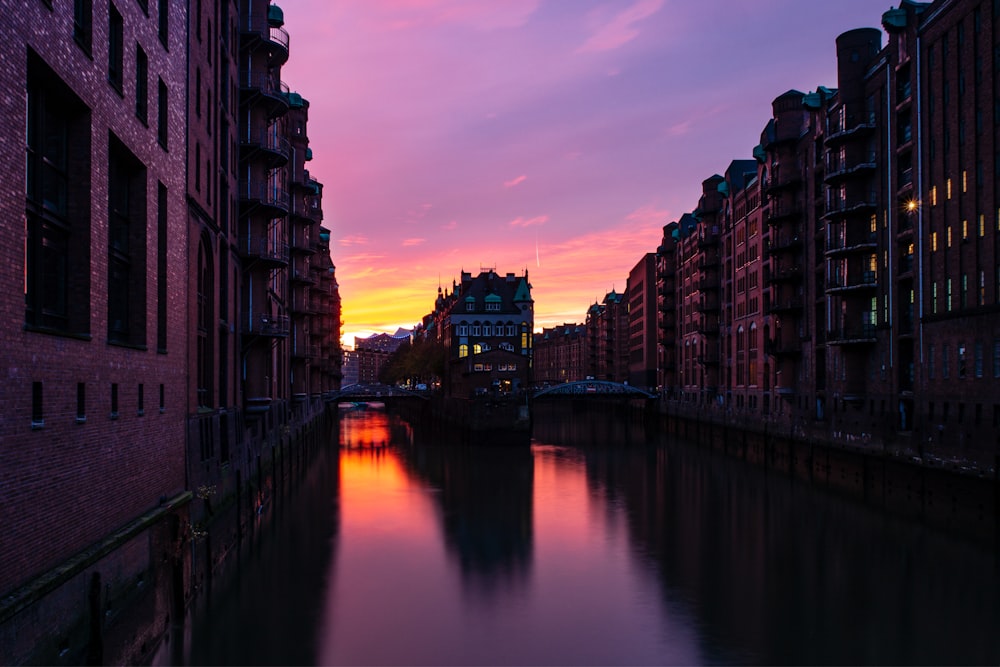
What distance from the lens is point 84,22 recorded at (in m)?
16.9

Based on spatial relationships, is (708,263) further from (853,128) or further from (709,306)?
(853,128)

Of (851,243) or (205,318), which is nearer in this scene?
(205,318)

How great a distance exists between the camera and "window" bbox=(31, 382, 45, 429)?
13969 millimetres

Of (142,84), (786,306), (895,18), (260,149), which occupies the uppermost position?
(895,18)

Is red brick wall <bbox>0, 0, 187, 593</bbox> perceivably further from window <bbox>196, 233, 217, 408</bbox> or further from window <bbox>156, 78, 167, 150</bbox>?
window <bbox>196, 233, 217, 408</bbox>

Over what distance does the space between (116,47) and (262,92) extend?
2289 centimetres

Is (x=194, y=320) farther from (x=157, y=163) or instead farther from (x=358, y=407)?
(x=358, y=407)

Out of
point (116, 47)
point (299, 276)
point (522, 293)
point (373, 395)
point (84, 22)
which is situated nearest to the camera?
point (84, 22)

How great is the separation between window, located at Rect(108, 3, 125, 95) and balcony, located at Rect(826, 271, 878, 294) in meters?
44.4

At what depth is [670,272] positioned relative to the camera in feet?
367

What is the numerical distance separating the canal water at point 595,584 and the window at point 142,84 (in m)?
12.5

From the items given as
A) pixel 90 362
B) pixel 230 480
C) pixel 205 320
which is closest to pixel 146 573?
pixel 90 362

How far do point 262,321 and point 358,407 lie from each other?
478ft

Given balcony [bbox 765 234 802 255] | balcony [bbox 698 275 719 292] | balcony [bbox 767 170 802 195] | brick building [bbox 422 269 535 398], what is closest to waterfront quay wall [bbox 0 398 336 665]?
balcony [bbox 765 234 802 255]
